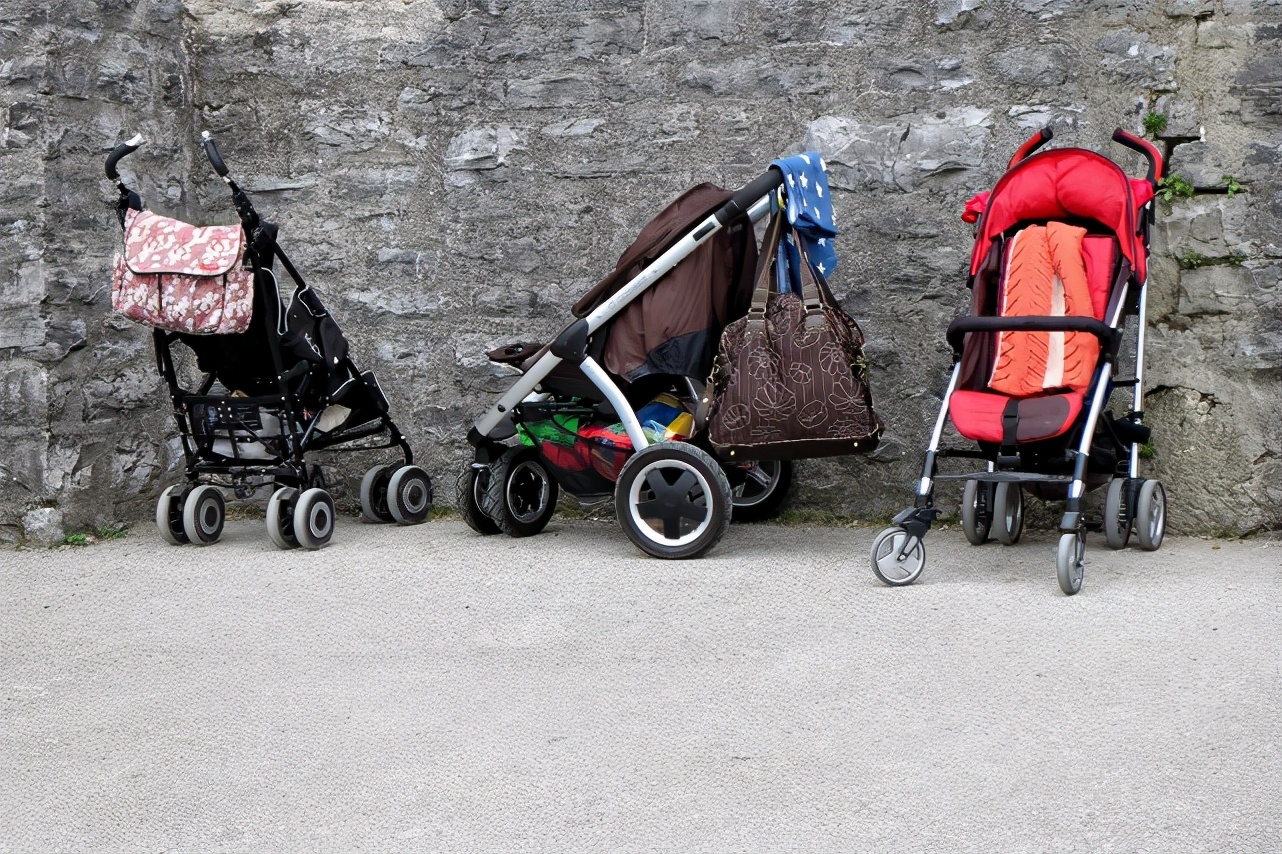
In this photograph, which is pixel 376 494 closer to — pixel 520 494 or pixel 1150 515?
pixel 520 494

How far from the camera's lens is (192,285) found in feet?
14.1

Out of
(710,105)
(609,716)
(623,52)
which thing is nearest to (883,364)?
(710,105)

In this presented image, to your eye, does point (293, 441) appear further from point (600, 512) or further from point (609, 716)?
point (609, 716)

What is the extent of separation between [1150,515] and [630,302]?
5.53ft

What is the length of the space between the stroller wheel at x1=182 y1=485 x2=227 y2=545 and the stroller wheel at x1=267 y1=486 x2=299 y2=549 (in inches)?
9.7

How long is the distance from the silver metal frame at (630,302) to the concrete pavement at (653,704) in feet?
1.50

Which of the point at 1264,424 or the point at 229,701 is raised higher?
the point at 1264,424

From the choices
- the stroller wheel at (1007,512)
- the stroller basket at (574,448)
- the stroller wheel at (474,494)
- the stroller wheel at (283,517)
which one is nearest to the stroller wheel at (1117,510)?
the stroller wheel at (1007,512)

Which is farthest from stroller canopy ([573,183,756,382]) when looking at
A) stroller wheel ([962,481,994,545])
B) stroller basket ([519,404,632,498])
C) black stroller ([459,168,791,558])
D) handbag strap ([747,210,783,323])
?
stroller wheel ([962,481,994,545])

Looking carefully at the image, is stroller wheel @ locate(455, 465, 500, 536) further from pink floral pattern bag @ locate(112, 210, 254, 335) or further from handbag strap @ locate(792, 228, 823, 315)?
handbag strap @ locate(792, 228, 823, 315)

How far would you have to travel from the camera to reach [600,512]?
498 centimetres

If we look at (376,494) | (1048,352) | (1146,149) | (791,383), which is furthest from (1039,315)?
(376,494)

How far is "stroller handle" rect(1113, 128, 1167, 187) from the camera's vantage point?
12.9ft

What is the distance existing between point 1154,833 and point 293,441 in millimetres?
3134
